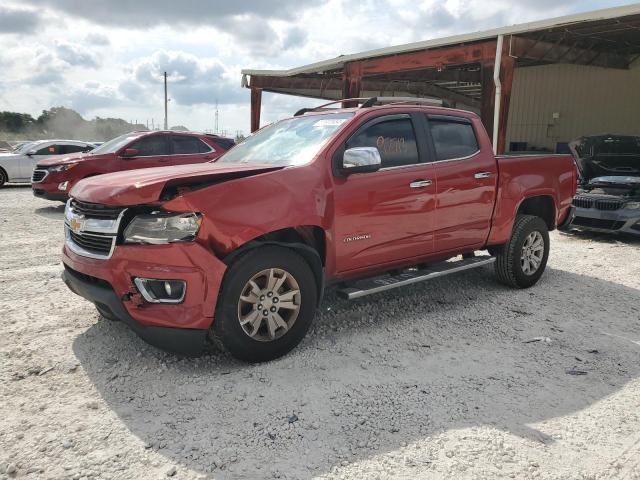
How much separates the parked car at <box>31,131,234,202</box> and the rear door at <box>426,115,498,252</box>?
6.93 m

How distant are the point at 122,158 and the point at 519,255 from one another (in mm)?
7737

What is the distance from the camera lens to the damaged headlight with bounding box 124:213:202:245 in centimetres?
317

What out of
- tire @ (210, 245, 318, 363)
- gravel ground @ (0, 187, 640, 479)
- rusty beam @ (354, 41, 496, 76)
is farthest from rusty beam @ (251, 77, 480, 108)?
tire @ (210, 245, 318, 363)

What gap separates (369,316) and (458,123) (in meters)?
2.07

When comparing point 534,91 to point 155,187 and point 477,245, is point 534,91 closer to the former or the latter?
point 477,245

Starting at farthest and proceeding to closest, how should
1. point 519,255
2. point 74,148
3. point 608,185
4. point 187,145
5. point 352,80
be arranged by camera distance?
1. point 352,80
2. point 74,148
3. point 187,145
4. point 608,185
5. point 519,255

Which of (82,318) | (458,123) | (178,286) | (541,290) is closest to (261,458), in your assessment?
(178,286)

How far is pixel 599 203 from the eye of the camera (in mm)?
8172

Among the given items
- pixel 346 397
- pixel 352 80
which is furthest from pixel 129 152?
pixel 352 80

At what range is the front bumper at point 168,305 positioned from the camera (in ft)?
10.3

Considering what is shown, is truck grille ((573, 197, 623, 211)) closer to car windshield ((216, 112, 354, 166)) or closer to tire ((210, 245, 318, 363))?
car windshield ((216, 112, 354, 166))

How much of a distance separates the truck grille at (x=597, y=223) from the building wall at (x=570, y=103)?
11.0 meters

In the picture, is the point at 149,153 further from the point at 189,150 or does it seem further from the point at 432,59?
the point at 432,59

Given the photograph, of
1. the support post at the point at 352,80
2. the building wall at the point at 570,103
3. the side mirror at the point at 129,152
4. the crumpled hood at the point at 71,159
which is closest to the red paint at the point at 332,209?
the side mirror at the point at 129,152
